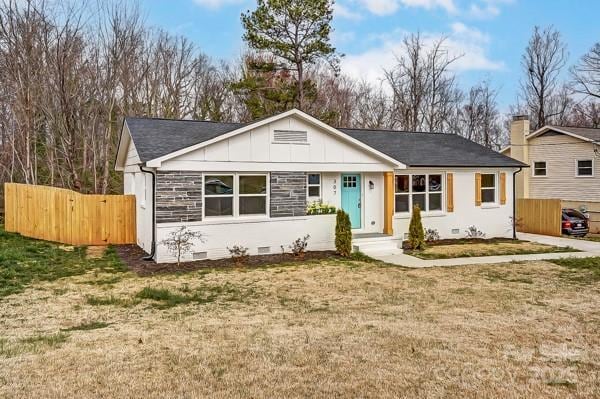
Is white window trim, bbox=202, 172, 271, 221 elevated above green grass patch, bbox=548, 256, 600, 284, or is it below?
above

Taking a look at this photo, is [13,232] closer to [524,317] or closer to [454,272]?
[454,272]

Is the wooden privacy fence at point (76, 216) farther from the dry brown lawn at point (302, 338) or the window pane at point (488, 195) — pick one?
Answer: the window pane at point (488, 195)

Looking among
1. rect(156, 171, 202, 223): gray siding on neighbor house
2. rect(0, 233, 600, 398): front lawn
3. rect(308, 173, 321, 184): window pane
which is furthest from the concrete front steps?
rect(156, 171, 202, 223): gray siding on neighbor house

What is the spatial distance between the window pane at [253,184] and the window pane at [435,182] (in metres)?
6.48

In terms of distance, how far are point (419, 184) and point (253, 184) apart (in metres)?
6.33

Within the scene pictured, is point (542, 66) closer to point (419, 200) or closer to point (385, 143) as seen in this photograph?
point (385, 143)

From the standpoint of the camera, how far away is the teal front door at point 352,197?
47.9 feet

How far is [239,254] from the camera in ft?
39.9

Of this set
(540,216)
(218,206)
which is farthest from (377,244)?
(540,216)

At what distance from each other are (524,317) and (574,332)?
31.1 inches

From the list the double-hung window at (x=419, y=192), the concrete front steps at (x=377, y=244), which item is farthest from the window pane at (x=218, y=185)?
the double-hung window at (x=419, y=192)

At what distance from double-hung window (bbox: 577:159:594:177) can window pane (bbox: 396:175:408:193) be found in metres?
13.0

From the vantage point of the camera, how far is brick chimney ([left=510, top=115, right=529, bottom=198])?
81.2ft

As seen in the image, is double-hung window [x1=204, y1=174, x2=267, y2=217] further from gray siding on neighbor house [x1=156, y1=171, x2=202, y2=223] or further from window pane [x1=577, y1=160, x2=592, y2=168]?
window pane [x1=577, y1=160, x2=592, y2=168]
